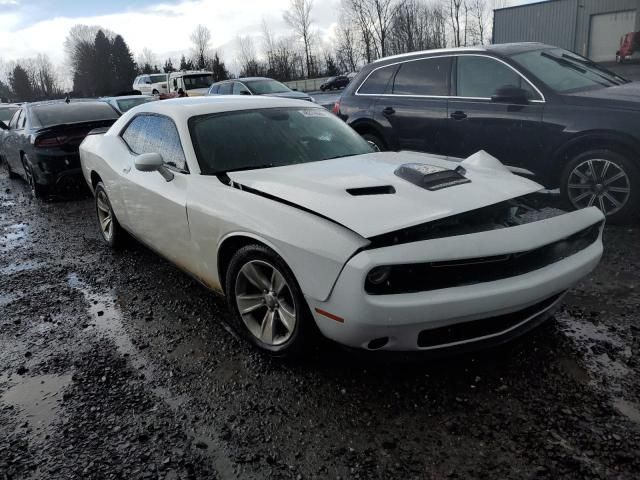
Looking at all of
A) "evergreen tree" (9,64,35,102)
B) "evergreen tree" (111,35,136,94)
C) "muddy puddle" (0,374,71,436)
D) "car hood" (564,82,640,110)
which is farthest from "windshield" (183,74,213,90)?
"evergreen tree" (9,64,35,102)

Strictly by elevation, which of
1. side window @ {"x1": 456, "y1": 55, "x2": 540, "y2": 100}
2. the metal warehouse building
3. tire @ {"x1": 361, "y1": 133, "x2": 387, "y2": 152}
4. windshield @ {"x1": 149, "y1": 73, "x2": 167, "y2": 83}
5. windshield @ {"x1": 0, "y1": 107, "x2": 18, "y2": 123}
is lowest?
tire @ {"x1": 361, "y1": 133, "x2": 387, "y2": 152}

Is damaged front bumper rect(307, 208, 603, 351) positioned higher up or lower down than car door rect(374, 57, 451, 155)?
lower down

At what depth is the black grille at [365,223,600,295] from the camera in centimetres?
230

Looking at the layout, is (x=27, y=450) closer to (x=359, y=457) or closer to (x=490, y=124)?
(x=359, y=457)

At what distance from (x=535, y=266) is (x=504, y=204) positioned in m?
0.42

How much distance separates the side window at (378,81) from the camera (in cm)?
655

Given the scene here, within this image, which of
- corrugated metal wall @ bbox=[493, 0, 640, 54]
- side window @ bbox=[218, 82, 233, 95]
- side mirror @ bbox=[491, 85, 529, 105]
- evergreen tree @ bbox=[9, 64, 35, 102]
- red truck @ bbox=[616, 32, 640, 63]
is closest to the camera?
side mirror @ bbox=[491, 85, 529, 105]

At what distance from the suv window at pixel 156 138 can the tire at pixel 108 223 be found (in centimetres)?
74

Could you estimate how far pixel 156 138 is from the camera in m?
4.03

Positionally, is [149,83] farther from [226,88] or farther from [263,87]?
[263,87]

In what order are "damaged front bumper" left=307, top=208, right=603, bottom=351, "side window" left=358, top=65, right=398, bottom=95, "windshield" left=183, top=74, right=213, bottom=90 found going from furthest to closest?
"windshield" left=183, top=74, right=213, bottom=90
"side window" left=358, top=65, right=398, bottom=95
"damaged front bumper" left=307, top=208, right=603, bottom=351

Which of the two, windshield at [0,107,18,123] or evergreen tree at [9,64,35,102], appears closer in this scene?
windshield at [0,107,18,123]

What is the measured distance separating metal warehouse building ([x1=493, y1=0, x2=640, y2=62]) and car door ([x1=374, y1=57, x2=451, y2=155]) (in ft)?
110

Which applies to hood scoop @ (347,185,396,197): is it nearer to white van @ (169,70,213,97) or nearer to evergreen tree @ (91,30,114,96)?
white van @ (169,70,213,97)
